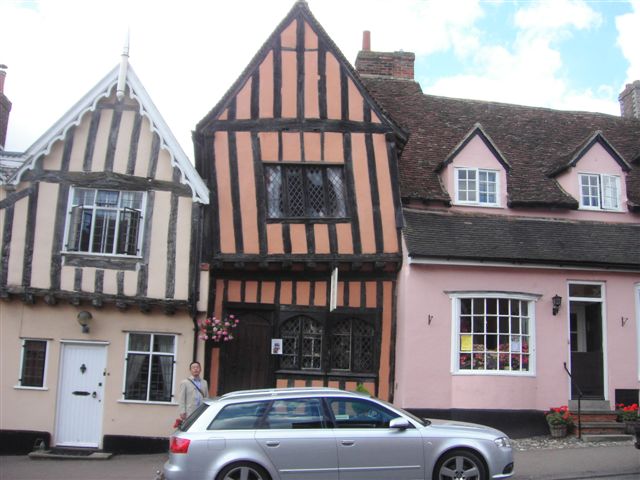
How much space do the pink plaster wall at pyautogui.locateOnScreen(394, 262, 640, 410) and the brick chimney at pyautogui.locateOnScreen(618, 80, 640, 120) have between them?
8.75 metres

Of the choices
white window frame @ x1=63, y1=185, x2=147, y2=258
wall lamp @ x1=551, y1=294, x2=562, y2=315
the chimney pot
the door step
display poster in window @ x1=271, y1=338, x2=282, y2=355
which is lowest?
the door step

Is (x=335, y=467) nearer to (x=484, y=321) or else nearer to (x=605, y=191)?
(x=484, y=321)

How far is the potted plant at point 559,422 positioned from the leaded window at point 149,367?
7685 mm

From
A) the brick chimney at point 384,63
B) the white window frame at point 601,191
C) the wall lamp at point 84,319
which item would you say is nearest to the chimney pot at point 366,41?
the brick chimney at point 384,63

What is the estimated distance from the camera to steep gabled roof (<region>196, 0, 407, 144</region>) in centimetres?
1362

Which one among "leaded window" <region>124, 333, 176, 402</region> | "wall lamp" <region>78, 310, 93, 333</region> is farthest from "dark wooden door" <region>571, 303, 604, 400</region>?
"wall lamp" <region>78, 310, 93, 333</region>

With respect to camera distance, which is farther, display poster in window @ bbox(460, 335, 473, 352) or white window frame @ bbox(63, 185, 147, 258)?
display poster in window @ bbox(460, 335, 473, 352)

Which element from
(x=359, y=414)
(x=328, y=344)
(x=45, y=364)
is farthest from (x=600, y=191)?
(x=45, y=364)

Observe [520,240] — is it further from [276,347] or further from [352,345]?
[276,347]

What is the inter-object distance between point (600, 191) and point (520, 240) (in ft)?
10.2

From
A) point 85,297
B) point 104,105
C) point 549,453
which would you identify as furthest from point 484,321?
point 104,105

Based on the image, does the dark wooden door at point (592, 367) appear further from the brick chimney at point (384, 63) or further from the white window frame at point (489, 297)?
the brick chimney at point (384, 63)

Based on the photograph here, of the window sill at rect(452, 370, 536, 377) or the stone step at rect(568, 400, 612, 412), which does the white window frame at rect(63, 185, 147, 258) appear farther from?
the stone step at rect(568, 400, 612, 412)

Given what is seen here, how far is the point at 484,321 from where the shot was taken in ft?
42.3
